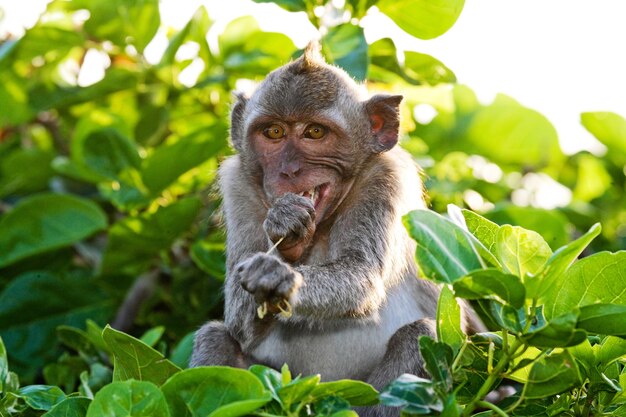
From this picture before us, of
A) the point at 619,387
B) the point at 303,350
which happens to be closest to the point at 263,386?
the point at 619,387

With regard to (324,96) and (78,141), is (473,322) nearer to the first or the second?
(324,96)

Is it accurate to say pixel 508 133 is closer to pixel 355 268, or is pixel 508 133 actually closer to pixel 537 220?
pixel 537 220

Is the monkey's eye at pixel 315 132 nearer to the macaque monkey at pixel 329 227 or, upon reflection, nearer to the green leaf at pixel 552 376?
the macaque monkey at pixel 329 227

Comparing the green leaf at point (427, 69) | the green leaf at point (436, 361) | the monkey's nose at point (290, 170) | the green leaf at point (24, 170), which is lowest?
the green leaf at point (24, 170)

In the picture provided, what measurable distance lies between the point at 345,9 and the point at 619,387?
265 cm

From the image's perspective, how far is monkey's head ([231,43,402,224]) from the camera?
14.0 feet

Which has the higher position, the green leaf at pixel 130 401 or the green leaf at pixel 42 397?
the green leaf at pixel 130 401

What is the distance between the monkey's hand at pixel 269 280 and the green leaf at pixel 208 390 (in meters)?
0.76

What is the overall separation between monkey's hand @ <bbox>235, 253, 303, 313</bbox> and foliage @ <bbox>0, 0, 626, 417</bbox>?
0.43 m

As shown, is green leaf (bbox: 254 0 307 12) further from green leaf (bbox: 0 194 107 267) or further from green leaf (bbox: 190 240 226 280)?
green leaf (bbox: 0 194 107 267)

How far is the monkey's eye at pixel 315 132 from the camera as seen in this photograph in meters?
4.40

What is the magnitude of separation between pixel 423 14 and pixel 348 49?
1.38 feet

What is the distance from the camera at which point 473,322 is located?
15.5 ft

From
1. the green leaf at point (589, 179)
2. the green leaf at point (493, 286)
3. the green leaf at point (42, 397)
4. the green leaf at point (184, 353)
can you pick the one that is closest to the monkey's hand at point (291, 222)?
the green leaf at point (184, 353)
